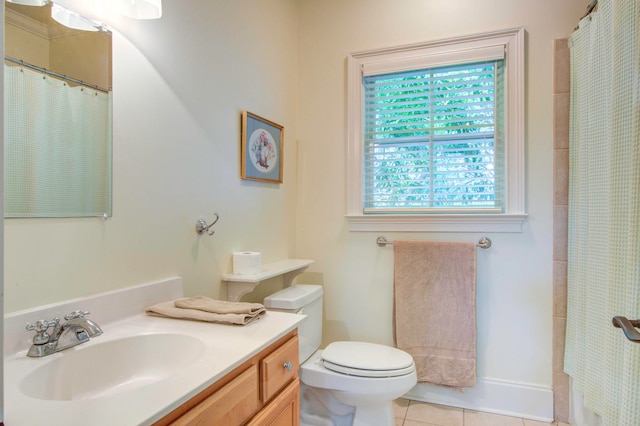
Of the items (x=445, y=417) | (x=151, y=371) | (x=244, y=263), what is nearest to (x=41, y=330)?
(x=151, y=371)

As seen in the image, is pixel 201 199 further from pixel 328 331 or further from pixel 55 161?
pixel 328 331

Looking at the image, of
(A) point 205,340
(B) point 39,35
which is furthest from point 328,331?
(B) point 39,35

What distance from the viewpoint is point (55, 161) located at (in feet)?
3.36

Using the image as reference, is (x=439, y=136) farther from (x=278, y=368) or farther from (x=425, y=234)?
(x=278, y=368)

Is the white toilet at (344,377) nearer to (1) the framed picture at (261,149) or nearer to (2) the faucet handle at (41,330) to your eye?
(1) the framed picture at (261,149)

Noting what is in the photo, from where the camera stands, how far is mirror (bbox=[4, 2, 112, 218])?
93 centimetres

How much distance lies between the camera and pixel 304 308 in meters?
1.88

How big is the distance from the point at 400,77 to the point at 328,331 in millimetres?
1704

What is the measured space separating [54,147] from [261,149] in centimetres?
107

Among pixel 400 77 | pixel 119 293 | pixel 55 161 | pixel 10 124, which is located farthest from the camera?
pixel 400 77

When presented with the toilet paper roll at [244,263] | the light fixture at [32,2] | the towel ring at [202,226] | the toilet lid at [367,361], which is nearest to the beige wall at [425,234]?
the toilet lid at [367,361]

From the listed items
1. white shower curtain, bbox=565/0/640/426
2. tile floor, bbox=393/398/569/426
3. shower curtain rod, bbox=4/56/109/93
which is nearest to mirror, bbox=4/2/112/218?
shower curtain rod, bbox=4/56/109/93

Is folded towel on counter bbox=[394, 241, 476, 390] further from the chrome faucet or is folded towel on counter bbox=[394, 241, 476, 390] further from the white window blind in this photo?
the chrome faucet

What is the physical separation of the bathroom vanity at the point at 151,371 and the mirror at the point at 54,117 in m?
0.30
